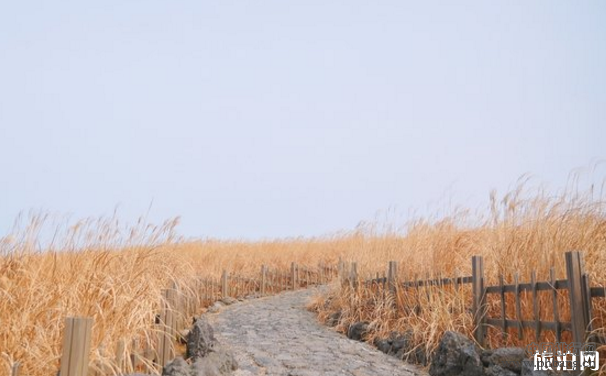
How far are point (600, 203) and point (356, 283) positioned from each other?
3940mm

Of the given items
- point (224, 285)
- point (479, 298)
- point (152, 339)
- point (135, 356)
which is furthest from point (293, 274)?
point (135, 356)

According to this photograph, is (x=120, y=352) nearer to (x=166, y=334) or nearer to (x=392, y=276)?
(x=166, y=334)

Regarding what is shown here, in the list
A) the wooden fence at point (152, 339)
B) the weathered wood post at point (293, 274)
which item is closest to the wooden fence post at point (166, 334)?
the wooden fence at point (152, 339)

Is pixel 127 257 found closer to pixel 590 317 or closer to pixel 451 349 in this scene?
pixel 451 349

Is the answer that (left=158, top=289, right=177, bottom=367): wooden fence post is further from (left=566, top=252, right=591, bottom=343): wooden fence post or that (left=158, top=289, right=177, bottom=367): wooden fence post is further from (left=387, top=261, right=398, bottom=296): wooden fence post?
(left=566, top=252, right=591, bottom=343): wooden fence post

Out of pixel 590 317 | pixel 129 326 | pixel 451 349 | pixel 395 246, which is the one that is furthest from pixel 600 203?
pixel 129 326

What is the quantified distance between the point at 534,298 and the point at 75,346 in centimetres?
404

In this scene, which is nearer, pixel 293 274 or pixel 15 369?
pixel 15 369

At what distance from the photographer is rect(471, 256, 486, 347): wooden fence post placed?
629 cm

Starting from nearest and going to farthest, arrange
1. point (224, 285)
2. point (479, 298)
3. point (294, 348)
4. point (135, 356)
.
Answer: point (135, 356)
point (479, 298)
point (294, 348)
point (224, 285)

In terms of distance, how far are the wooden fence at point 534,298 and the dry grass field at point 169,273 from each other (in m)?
0.14

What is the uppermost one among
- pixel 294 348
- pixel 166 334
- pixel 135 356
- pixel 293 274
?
pixel 293 274

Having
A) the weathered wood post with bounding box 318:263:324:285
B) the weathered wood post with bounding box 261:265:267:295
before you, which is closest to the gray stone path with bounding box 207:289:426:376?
the weathered wood post with bounding box 261:265:267:295

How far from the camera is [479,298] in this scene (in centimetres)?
632
